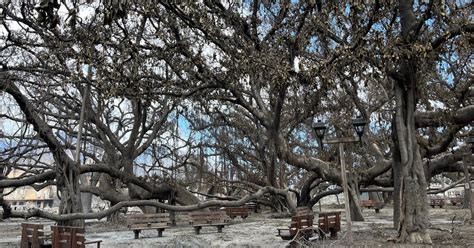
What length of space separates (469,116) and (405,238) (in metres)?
3.98

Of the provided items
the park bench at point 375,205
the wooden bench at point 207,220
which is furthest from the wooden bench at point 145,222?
the park bench at point 375,205

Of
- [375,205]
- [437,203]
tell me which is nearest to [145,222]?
[375,205]

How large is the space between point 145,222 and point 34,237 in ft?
14.5

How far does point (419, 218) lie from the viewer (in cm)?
Result: 926

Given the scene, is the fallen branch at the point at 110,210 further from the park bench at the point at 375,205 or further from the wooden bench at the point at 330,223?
the park bench at the point at 375,205

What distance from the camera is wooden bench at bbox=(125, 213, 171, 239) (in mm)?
13578

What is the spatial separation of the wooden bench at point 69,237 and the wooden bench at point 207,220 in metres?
5.66

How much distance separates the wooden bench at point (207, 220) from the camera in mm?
14297

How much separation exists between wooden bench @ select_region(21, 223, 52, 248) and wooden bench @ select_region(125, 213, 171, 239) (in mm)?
3709

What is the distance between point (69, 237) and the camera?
8.71 m

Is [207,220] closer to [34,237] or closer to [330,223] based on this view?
[330,223]

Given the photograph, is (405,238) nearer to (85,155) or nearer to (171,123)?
(171,123)

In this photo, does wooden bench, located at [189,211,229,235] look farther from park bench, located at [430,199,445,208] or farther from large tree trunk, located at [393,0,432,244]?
park bench, located at [430,199,445,208]

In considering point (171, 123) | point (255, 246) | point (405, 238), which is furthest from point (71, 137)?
point (405, 238)
